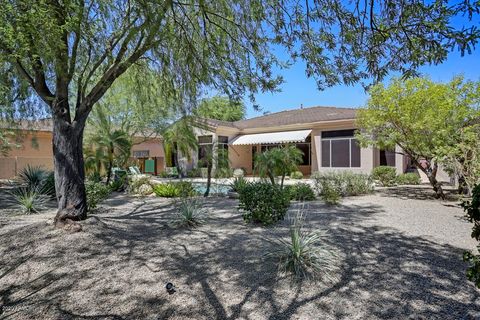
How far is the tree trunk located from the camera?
27.0 ft

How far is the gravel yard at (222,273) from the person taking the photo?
4422 mm

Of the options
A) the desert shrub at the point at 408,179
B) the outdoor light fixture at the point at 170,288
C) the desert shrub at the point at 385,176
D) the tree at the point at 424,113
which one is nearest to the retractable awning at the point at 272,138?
the desert shrub at the point at 385,176

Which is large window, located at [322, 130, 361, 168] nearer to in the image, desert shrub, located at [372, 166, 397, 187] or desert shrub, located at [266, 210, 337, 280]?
desert shrub, located at [372, 166, 397, 187]

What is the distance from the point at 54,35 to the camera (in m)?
5.63

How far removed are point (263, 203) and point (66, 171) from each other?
5468 mm

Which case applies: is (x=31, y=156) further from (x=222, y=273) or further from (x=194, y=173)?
(x=222, y=273)

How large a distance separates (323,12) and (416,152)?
34.2 ft

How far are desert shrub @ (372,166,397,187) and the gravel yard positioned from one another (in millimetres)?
10806

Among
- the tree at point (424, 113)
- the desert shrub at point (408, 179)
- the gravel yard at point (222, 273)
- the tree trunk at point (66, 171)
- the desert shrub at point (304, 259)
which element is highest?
the tree at point (424, 113)

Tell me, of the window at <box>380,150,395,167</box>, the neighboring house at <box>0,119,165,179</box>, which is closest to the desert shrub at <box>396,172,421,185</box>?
the window at <box>380,150,395,167</box>

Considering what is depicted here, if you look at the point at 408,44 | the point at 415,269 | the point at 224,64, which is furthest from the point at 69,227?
the point at 408,44

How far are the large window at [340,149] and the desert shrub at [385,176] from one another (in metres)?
3.53

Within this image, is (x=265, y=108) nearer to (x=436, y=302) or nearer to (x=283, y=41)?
(x=283, y=41)

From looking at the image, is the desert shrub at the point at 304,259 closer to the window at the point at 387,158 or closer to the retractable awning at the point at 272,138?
the window at the point at 387,158
